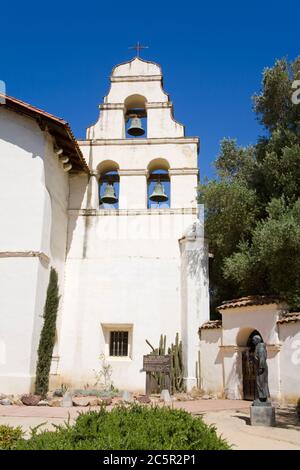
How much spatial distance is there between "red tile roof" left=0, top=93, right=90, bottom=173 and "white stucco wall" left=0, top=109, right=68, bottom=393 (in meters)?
0.32

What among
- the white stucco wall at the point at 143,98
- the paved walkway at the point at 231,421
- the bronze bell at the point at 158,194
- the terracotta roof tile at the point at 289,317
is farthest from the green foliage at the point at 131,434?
the white stucco wall at the point at 143,98

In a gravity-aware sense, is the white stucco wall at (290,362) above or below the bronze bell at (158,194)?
below

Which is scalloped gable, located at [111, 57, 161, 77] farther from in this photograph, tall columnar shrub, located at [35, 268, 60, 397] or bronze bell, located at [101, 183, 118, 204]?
tall columnar shrub, located at [35, 268, 60, 397]

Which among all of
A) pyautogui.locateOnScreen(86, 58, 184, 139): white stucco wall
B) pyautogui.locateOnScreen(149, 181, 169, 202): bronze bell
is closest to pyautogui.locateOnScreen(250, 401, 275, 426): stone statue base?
pyautogui.locateOnScreen(149, 181, 169, 202): bronze bell

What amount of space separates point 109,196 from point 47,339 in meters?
6.43

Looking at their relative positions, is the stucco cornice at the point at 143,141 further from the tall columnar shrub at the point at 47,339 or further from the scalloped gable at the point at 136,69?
the tall columnar shrub at the point at 47,339

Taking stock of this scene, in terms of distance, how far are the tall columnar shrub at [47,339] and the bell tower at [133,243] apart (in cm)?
188

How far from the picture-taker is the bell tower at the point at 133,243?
50.5 feet

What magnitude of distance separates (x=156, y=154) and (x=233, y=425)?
11626 millimetres

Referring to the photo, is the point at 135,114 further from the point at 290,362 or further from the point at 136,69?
the point at 290,362

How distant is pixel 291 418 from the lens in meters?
9.77

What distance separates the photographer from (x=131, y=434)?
4.19m

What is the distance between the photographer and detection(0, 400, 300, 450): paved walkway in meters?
6.76
